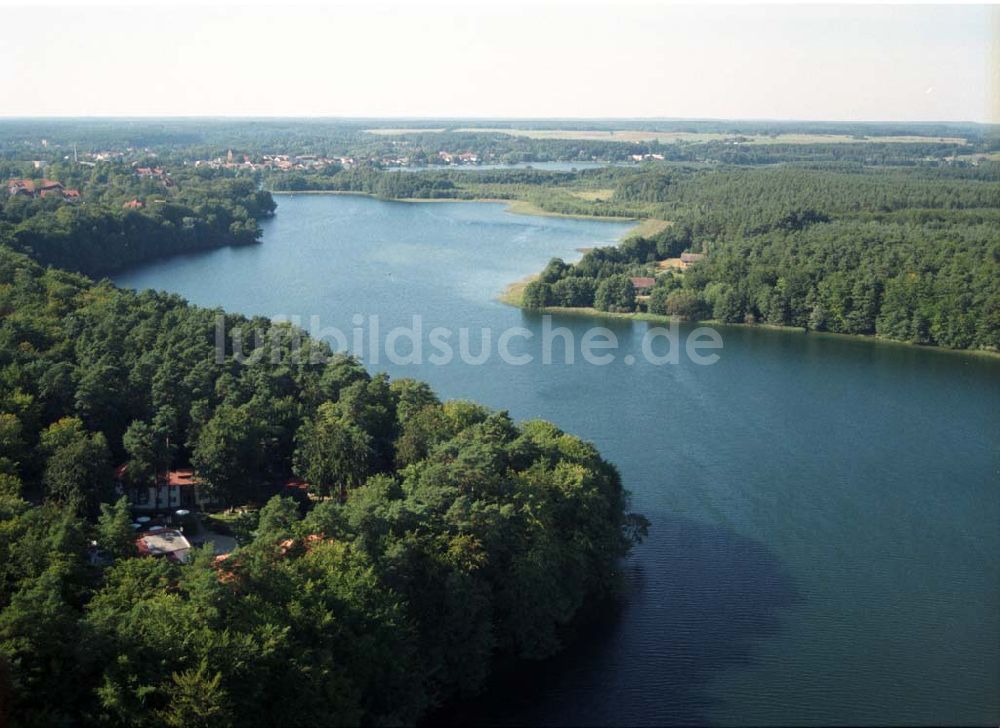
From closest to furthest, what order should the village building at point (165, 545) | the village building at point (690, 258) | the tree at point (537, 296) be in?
1. the village building at point (165, 545)
2. the tree at point (537, 296)
3. the village building at point (690, 258)

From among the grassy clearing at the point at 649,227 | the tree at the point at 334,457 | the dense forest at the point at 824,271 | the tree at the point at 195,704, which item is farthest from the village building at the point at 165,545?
the grassy clearing at the point at 649,227

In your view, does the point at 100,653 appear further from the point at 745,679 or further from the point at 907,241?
the point at 907,241

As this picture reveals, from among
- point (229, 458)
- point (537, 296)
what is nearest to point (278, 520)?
point (229, 458)

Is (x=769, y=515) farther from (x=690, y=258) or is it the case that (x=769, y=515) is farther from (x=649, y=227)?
(x=649, y=227)

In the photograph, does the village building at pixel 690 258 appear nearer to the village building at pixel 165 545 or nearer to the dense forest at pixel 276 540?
the dense forest at pixel 276 540

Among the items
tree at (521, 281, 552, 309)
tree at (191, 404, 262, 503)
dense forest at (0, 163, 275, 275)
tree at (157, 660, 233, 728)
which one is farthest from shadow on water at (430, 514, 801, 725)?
dense forest at (0, 163, 275, 275)
